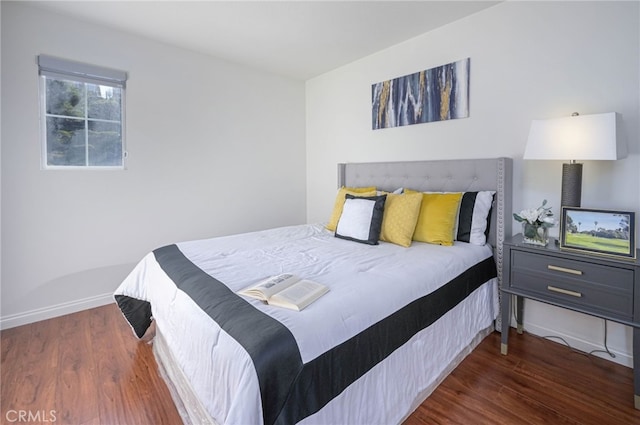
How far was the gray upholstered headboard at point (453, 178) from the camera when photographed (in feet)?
7.47

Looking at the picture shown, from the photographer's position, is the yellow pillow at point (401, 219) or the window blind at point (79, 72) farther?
the window blind at point (79, 72)

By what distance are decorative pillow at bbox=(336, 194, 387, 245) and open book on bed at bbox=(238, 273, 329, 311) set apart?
99 cm

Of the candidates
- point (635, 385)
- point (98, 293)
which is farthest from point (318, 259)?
point (98, 293)

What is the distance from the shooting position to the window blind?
2436 millimetres

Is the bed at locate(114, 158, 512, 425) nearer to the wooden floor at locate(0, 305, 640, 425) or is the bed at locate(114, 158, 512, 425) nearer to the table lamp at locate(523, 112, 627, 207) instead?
the wooden floor at locate(0, 305, 640, 425)

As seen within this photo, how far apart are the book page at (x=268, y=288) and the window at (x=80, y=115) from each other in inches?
90.8

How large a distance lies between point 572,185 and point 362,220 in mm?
1372

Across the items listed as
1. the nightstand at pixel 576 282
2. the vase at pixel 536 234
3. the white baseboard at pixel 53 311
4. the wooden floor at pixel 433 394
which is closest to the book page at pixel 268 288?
the wooden floor at pixel 433 394

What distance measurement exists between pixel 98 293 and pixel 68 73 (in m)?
1.95

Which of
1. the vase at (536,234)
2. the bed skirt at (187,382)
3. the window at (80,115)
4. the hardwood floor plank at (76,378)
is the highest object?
the window at (80,115)

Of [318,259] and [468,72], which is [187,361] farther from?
[468,72]

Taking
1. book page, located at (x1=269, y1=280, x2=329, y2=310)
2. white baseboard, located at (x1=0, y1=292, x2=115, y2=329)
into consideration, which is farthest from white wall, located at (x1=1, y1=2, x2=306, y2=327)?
book page, located at (x1=269, y1=280, x2=329, y2=310)

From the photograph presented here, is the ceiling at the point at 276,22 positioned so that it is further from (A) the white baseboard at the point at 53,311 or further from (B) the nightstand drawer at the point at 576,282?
(A) the white baseboard at the point at 53,311

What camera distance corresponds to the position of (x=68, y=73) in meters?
2.53
